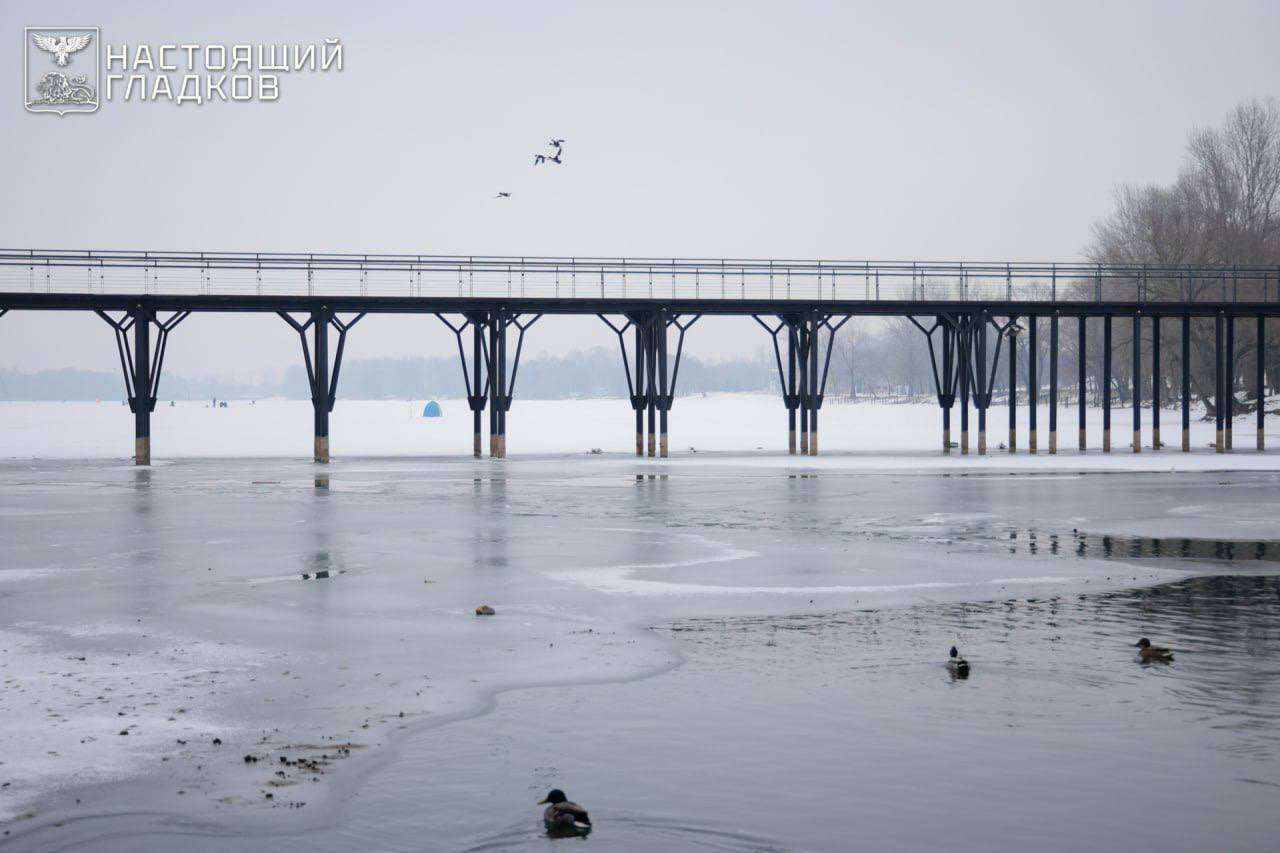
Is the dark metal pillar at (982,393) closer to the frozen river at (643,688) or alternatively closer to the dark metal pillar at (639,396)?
the dark metal pillar at (639,396)

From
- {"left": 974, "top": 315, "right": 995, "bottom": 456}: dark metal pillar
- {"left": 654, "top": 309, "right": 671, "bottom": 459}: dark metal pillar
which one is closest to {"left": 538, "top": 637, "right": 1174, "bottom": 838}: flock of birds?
{"left": 654, "top": 309, "right": 671, "bottom": 459}: dark metal pillar

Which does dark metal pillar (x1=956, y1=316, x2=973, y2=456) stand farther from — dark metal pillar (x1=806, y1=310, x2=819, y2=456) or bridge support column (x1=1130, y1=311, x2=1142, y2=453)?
bridge support column (x1=1130, y1=311, x2=1142, y2=453)

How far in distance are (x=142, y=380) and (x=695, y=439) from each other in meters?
32.4

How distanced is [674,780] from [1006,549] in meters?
11.9

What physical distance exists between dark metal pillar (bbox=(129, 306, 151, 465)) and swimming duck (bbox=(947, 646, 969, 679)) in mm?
37559

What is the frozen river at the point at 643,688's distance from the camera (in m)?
A: 6.84

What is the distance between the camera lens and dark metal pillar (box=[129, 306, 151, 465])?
4372 centimetres

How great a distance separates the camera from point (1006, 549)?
60.1 ft

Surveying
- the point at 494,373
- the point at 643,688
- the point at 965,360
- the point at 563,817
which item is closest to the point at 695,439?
the point at 965,360

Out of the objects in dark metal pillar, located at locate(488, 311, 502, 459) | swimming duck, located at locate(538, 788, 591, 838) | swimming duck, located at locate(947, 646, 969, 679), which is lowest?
swimming duck, located at locate(538, 788, 591, 838)

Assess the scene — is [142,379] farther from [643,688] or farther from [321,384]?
[643,688]

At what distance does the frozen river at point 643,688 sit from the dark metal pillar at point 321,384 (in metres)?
24.0

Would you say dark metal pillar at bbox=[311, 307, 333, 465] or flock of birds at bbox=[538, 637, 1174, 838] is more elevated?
dark metal pillar at bbox=[311, 307, 333, 465]

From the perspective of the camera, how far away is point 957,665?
399 inches
